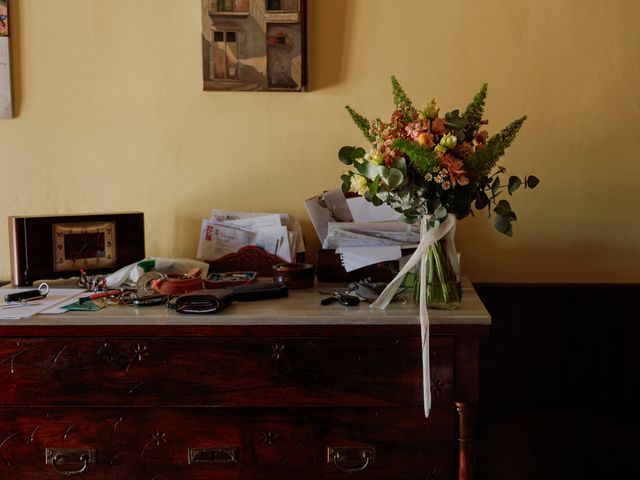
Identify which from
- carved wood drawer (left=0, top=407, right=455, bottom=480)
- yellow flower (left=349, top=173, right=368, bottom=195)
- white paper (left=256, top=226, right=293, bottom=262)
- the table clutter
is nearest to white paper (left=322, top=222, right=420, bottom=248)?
the table clutter

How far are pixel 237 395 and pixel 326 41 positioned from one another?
3.69ft

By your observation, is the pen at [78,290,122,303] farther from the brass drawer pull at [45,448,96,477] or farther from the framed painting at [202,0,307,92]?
the framed painting at [202,0,307,92]

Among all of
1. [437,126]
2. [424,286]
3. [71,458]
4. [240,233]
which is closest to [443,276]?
[424,286]

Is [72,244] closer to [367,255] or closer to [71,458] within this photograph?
[71,458]

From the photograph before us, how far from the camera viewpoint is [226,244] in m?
1.82

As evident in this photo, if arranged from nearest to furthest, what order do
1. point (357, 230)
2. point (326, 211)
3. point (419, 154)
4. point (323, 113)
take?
point (419, 154), point (357, 230), point (326, 211), point (323, 113)

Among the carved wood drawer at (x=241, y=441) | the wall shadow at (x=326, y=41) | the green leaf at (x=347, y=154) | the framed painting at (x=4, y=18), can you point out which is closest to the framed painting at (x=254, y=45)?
the wall shadow at (x=326, y=41)

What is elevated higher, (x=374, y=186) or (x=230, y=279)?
(x=374, y=186)

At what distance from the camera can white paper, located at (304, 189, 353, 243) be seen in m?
1.73

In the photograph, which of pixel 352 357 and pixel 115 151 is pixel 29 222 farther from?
pixel 352 357

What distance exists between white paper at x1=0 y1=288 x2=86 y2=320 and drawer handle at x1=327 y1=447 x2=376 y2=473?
73cm

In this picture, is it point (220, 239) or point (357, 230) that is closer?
point (357, 230)

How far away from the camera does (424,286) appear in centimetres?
132

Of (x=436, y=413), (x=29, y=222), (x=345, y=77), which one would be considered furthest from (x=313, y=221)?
(x=29, y=222)
